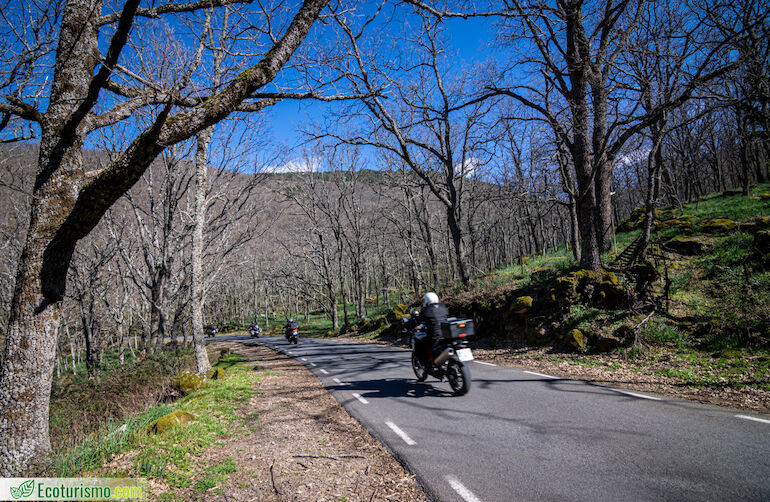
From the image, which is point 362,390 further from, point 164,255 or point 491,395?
point 164,255

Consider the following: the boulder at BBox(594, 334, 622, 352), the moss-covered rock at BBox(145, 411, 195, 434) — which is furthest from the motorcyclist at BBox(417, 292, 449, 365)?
the boulder at BBox(594, 334, 622, 352)

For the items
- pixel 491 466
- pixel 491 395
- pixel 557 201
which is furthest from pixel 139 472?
pixel 557 201

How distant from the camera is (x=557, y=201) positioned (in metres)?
12.1

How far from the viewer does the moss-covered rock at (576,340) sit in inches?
350

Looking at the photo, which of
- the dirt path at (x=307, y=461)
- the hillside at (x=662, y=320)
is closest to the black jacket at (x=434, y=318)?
the dirt path at (x=307, y=461)

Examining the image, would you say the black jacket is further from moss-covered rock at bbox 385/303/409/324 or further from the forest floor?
moss-covered rock at bbox 385/303/409/324

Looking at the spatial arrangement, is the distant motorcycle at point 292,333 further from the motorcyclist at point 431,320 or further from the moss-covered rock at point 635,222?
the moss-covered rock at point 635,222

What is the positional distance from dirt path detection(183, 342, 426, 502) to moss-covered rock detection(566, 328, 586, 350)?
21.0ft

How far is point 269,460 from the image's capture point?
4195 mm

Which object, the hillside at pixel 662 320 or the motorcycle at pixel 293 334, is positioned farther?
the motorcycle at pixel 293 334

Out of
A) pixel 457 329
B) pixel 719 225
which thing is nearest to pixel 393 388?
pixel 457 329

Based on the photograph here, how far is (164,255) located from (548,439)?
42.0 ft

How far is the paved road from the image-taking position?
300cm

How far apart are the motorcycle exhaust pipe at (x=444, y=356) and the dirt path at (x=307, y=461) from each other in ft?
6.27
